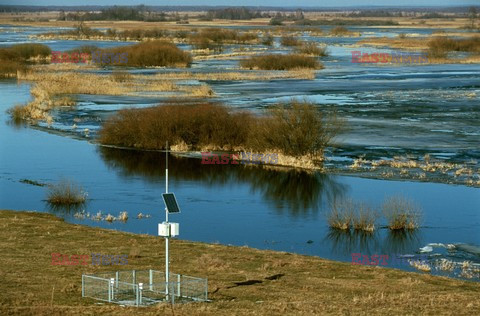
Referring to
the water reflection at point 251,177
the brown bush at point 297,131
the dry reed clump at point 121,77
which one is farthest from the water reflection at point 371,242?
the dry reed clump at point 121,77

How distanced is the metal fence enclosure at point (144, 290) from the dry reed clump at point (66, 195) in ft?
47.5

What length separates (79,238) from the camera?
91.2 ft

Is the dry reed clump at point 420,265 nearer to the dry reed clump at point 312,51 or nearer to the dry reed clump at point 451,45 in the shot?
the dry reed clump at point 312,51

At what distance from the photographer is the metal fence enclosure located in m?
19.0

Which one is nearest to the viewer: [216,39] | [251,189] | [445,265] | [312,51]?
[445,265]

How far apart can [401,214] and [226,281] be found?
11121 mm

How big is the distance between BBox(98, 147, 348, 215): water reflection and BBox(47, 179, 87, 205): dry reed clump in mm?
5370

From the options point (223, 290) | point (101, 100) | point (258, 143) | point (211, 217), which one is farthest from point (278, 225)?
point (101, 100)

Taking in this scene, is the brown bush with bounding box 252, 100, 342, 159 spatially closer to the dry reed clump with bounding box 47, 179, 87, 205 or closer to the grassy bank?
the dry reed clump with bounding box 47, 179, 87, 205

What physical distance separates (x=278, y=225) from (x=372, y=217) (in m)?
3.20

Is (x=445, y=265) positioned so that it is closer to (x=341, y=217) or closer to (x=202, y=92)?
(x=341, y=217)

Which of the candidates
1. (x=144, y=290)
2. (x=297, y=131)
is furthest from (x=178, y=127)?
(x=144, y=290)

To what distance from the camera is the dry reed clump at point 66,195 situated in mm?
35469

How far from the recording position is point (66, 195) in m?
35.4
